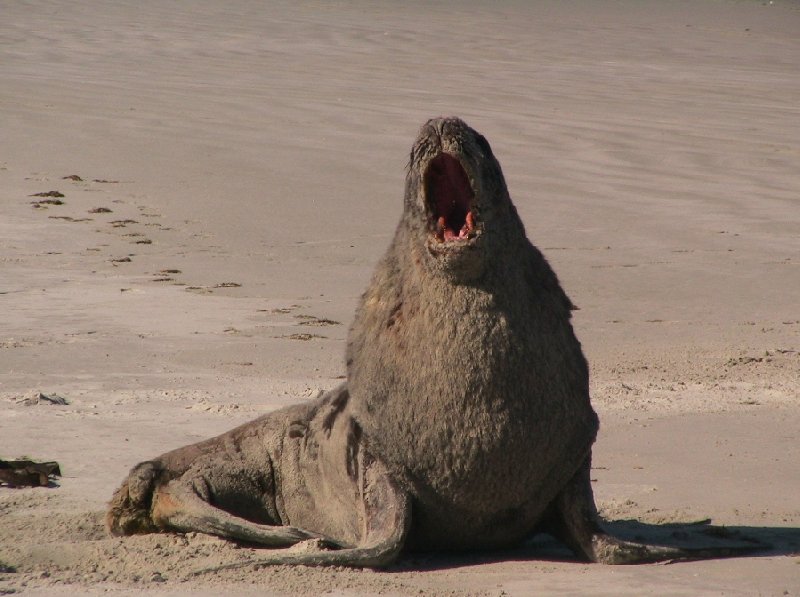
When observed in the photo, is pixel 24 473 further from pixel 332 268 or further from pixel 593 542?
pixel 332 268

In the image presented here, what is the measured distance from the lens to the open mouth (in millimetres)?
5156

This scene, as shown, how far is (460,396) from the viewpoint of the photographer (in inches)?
203

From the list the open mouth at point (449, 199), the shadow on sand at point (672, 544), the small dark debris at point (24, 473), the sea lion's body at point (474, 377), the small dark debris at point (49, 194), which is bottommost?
the small dark debris at point (49, 194)

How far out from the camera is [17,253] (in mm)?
12000

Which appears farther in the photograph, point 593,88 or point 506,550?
point 593,88

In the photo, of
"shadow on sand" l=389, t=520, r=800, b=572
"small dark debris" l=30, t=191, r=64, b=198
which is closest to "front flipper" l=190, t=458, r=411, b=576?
"shadow on sand" l=389, t=520, r=800, b=572

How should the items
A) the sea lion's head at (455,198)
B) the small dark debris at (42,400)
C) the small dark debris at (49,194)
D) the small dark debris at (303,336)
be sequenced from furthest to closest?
the small dark debris at (49,194), the small dark debris at (303,336), the small dark debris at (42,400), the sea lion's head at (455,198)

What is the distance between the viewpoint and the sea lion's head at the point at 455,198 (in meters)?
5.07

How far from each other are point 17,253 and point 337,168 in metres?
5.22

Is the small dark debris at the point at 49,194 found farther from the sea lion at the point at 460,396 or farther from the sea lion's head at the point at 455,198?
the sea lion's head at the point at 455,198

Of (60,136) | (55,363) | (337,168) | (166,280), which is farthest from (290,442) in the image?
(60,136)

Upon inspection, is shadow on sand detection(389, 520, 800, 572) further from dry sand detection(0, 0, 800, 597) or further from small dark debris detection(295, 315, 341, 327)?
small dark debris detection(295, 315, 341, 327)

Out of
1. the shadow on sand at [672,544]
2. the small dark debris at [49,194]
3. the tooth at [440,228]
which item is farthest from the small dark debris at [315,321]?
the small dark debris at [49,194]

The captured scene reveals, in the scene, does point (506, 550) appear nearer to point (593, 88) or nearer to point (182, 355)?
point (182, 355)
